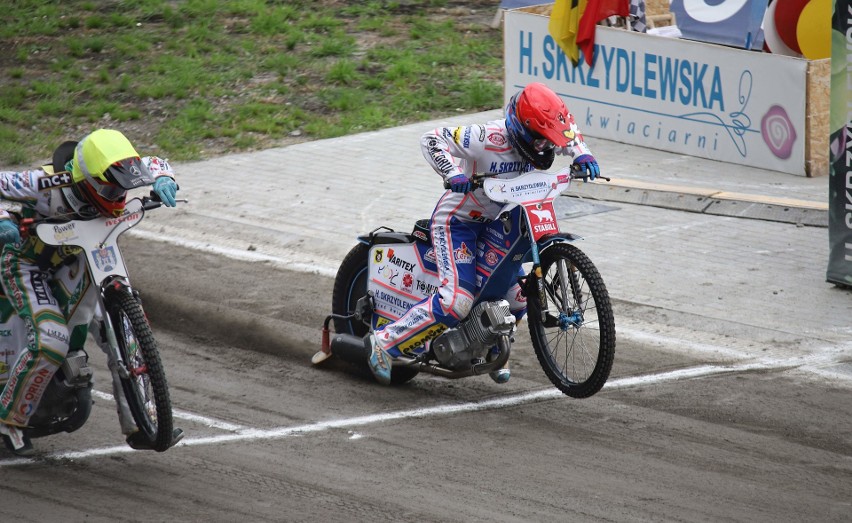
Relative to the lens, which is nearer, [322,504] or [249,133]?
[322,504]

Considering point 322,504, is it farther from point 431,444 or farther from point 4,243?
point 4,243

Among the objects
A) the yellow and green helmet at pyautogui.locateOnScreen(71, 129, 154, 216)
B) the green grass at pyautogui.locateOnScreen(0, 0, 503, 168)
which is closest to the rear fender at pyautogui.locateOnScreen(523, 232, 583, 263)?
the yellow and green helmet at pyautogui.locateOnScreen(71, 129, 154, 216)

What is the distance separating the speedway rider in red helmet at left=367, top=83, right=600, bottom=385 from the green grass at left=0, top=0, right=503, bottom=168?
807cm

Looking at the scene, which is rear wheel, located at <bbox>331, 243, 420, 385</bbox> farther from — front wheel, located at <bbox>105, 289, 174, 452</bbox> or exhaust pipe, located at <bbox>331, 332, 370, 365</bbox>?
front wheel, located at <bbox>105, 289, 174, 452</bbox>

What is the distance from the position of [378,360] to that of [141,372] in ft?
5.50

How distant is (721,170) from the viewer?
43.9ft

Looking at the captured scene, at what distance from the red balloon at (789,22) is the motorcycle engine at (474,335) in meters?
8.38

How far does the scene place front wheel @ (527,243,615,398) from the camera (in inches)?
257

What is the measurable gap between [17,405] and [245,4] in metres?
15.6

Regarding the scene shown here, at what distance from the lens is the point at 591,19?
14.7 m

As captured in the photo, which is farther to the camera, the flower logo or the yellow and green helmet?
the flower logo

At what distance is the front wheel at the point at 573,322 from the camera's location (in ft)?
21.4

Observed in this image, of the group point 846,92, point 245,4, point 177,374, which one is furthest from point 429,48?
point 177,374

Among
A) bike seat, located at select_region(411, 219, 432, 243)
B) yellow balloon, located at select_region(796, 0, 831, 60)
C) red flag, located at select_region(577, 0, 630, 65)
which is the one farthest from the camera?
red flag, located at select_region(577, 0, 630, 65)
